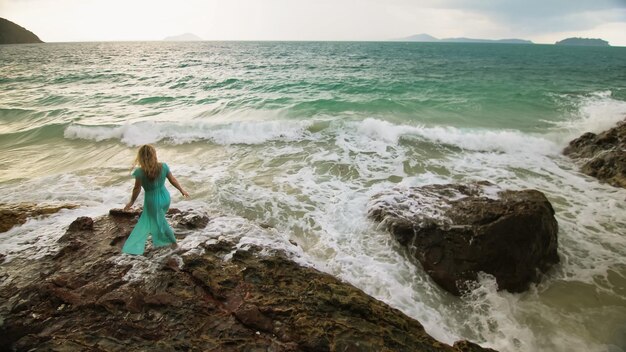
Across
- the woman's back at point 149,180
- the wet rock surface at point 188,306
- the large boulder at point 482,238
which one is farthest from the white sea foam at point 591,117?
the woman's back at point 149,180

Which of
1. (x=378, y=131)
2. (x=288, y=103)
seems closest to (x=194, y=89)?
(x=288, y=103)

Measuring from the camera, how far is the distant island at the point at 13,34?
11788cm

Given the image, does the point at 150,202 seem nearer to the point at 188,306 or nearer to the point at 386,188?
the point at 188,306

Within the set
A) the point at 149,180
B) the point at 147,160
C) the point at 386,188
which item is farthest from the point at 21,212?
the point at 386,188

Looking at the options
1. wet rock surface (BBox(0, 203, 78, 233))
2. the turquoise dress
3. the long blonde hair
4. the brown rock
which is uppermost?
the long blonde hair

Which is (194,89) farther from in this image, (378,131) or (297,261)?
(297,261)

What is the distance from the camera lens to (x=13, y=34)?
406 ft

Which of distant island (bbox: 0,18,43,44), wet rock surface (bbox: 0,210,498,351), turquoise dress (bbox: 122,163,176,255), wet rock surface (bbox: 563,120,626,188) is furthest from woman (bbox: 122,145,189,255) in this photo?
distant island (bbox: 0,18,43,44)

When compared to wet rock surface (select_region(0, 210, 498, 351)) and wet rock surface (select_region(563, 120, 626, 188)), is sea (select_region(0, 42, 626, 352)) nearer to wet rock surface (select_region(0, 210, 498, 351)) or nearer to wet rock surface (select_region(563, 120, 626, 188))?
wet rock surface (select_region(563, 120, 626, 188))

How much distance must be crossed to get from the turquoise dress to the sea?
1.24 m

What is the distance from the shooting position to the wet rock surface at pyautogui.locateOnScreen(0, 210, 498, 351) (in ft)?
9.69

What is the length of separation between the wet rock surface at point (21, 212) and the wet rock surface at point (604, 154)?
42.6ft

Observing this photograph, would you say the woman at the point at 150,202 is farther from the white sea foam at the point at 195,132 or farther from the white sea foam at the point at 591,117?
the white sea foam at the point at 591,117

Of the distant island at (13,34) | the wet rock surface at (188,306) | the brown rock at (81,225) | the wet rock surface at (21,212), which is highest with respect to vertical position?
the distant island at (13,34)
